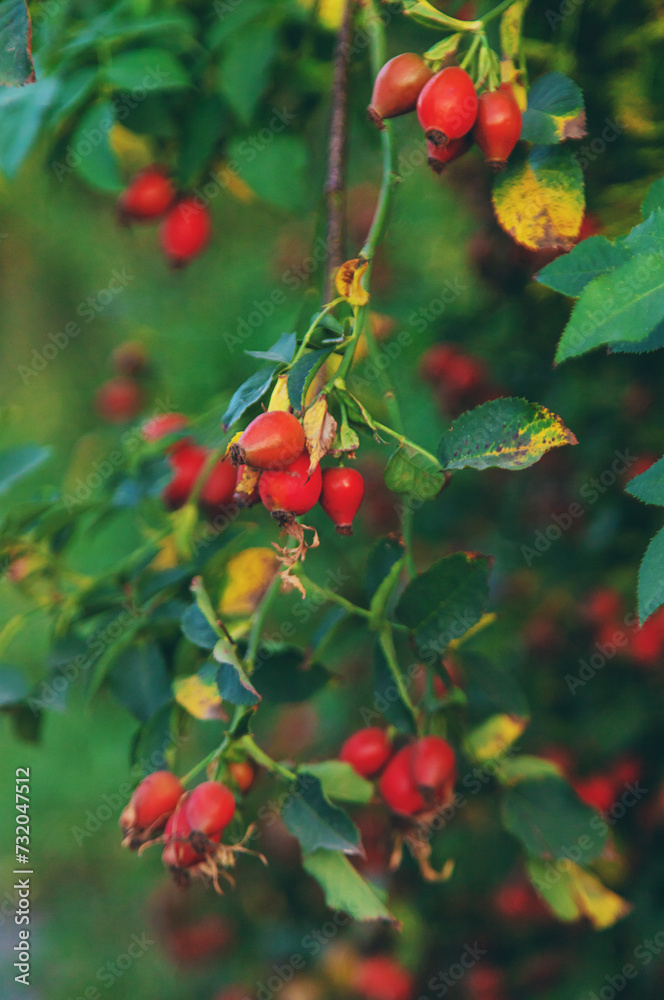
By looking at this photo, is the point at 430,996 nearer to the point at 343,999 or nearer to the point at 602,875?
the point at 343,999

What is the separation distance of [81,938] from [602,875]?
1770mm

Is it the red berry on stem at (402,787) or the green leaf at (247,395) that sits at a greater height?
the green leaf at (247,395)

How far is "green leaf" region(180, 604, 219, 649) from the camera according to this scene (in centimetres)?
65

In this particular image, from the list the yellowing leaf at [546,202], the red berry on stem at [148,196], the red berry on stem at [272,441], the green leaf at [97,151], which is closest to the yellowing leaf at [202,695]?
the red berry on stem at [272,441]

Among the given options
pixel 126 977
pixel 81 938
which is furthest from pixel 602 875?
pixel 81 938

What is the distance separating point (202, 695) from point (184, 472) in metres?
0.40

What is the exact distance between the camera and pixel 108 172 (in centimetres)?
92

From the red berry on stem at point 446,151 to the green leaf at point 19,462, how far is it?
1.80ft

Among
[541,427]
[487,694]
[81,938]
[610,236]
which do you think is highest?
[541,427]

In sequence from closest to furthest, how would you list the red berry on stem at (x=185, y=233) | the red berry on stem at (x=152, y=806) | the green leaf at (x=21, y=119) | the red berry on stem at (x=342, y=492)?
the red berry on stem at (x=342, y=492) < the red berry on stem at (x=152, y=806) < the green leaf at (x=21, y=119) < the red berry on stem at (x=185, y=233)

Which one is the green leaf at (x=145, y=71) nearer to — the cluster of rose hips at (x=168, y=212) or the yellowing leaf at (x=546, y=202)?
the cluster of rose hips at (x=168, y=212)

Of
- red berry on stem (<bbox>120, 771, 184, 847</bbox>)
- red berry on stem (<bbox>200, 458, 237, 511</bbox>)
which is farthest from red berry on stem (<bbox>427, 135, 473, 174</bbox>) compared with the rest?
red berry on stem (<bbox>120, 771, 184, 847</bbox>)

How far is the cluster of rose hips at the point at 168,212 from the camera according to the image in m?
1.15

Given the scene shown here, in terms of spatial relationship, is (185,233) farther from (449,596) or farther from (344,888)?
(344,888)
